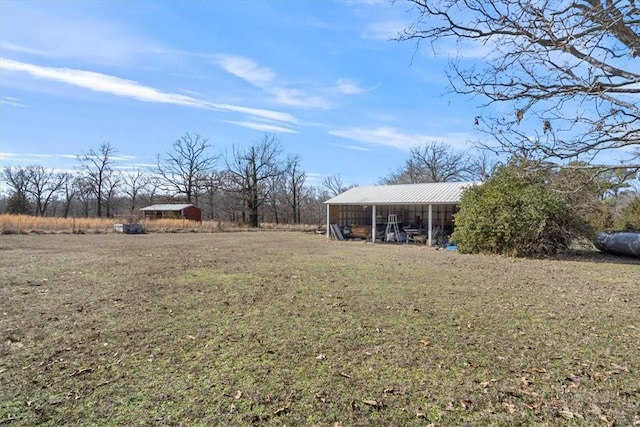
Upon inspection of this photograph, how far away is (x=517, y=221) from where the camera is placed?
41.2ft

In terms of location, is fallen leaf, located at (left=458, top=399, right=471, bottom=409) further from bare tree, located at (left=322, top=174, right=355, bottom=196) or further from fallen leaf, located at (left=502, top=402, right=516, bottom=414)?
bare tree, located at (left=322, top=174, right=355, bottom=196)

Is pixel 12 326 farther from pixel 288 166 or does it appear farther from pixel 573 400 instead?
pixel 288 166

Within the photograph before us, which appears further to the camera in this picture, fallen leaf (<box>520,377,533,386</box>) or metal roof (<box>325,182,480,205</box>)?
metal roof (<box>325,182,480,205</box>)

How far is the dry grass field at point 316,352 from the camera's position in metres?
2.70

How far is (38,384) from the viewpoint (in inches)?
121

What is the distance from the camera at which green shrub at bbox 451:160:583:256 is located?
485 inches

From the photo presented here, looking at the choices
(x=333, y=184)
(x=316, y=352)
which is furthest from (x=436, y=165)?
(x=316, y=352)

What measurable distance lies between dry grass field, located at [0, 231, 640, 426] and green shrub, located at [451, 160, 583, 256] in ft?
17.4

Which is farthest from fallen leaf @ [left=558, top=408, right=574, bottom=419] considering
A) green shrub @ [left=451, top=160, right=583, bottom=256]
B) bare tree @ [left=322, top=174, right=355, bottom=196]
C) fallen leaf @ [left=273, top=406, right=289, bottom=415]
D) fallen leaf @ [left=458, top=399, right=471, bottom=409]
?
bare tree @ [left=322, top=174, right=355, bottom=196]

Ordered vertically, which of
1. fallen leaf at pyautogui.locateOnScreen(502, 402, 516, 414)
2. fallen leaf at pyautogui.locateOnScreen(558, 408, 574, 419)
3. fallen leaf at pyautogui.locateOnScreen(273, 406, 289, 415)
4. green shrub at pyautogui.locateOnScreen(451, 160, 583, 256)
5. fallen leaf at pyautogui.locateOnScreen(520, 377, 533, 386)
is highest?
green shrub at pyautogui.locateOnScreen(451, 160, 583, 256)

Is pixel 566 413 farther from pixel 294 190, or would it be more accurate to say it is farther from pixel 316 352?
pixel 294 190

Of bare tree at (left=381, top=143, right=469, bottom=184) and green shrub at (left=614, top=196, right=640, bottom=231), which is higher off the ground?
bare tree at (left=381, top=143, right=469, bottom=184)

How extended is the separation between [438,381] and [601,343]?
217cm

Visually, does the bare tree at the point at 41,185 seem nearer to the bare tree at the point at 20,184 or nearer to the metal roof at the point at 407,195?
the bare tree at the point at 20,184
